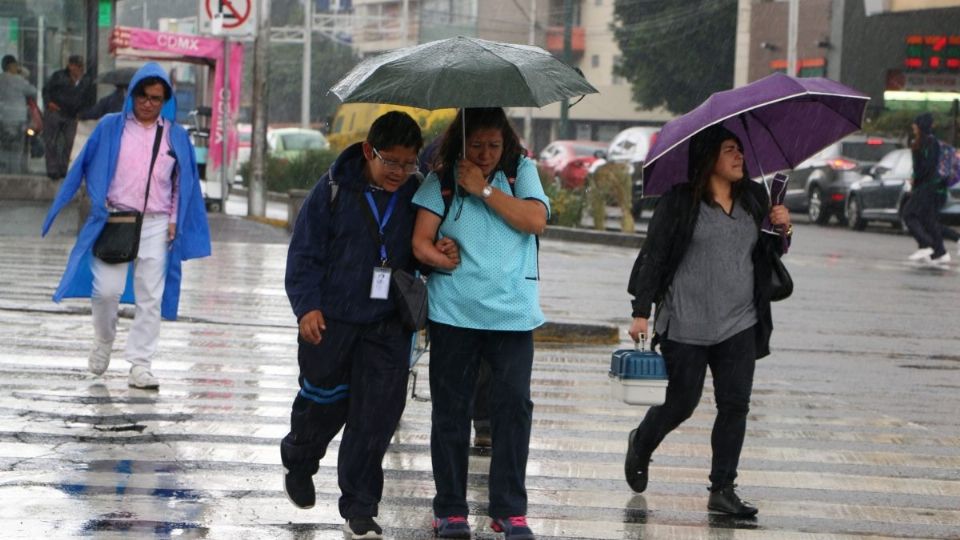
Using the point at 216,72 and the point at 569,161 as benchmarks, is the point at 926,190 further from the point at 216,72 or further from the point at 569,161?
the point at 569,161

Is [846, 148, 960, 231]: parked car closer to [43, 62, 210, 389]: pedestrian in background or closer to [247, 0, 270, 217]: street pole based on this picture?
[247, 0, 270, 217]: street pole

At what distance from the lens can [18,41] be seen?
70.6 ft

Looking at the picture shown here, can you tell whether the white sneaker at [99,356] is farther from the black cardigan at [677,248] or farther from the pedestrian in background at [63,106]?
the pedestrian in background at [63,106]

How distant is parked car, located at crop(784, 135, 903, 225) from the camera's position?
3372 centimetres

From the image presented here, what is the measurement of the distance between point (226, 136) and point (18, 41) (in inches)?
246

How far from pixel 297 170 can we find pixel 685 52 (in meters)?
28.6

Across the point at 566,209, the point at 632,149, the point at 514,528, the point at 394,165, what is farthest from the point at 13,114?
the point at 632,149

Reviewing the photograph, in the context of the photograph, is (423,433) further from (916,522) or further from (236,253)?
(236,253)

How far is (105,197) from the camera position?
9.59 meters

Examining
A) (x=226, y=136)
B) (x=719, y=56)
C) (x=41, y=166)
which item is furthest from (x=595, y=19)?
(x=41, y=166)

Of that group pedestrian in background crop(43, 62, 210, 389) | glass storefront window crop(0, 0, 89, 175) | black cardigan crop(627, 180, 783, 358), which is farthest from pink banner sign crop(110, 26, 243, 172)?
black cardigan crop(627, 180, 783, 358)

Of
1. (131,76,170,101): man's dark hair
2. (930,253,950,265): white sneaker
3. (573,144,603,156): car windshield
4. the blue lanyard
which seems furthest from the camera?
(573,144,603,156): car windshield

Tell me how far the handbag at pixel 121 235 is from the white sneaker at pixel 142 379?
0.62 metres

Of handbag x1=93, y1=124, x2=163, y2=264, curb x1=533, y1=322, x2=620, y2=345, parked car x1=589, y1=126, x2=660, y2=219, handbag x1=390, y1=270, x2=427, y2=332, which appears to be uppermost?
handbag x1=390, y1=270, x2=427, y2=332
